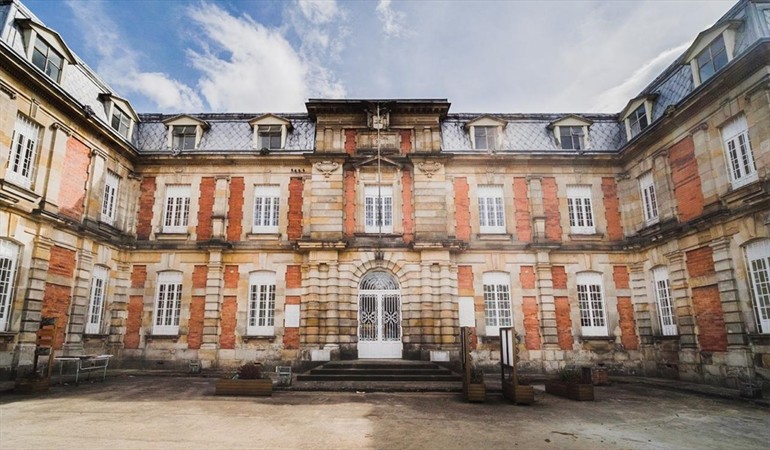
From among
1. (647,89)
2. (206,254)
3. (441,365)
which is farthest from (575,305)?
(206,254)

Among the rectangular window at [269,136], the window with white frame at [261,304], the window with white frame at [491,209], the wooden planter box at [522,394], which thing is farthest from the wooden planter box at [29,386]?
the window with white frame at [491,209]

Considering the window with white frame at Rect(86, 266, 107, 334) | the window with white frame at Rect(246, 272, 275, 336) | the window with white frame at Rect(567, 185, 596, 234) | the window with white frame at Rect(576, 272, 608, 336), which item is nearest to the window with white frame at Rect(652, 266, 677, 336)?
the window with white frame at Rect(576, 272, 608, 336)

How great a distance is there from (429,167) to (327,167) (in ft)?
12.8

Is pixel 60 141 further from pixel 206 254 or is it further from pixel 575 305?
pixel 575 305

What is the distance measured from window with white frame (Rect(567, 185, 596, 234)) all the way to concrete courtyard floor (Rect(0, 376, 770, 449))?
7.16 metres

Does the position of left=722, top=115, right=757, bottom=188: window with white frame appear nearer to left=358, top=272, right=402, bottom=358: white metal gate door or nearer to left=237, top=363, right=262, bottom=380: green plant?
left=358, top=272, right=402, bottom=358: white metal gate door

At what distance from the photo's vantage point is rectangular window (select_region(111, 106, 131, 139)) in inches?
627

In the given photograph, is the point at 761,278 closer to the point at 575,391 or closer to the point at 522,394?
the point at 575,391

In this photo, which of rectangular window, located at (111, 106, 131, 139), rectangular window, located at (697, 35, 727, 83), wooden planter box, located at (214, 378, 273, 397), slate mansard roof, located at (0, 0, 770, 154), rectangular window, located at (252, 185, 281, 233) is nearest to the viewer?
wooden planter box, located at (214, 378, 273, 397)

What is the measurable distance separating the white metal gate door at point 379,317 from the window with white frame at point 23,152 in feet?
34.5

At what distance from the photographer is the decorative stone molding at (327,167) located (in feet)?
53.3

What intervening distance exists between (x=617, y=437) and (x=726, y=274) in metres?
7.87

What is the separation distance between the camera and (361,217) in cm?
1606

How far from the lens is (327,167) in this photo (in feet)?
53.5
